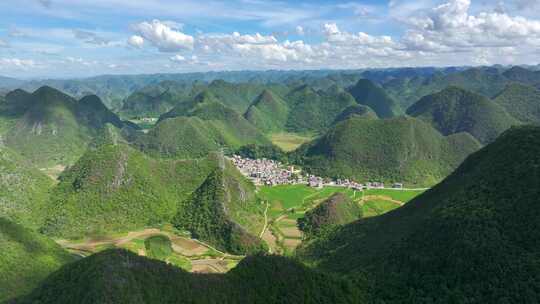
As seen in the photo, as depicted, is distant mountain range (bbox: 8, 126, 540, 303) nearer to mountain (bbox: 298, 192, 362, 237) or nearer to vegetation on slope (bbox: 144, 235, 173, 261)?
vegetation on slope (bbox: 144, 235, 173, 261)

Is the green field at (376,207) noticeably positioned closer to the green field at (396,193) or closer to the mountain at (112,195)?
the green field at (396,193)

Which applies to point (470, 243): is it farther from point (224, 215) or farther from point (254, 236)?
point (224, 215)

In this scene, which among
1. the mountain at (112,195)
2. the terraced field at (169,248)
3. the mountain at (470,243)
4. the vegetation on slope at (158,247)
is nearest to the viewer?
the mountain at (470,243)

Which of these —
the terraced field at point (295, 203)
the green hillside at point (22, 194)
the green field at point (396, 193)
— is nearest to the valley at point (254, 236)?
the green hillside at point (22, 194)

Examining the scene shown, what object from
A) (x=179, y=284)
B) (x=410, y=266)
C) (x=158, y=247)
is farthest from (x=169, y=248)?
(x=410, y=266)

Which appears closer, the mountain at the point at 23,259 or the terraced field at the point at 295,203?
the mountain at the point at 23,259

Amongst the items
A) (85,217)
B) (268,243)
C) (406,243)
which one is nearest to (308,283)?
(406,243)

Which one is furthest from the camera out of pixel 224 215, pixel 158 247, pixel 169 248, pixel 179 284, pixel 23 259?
pixel 224 215
